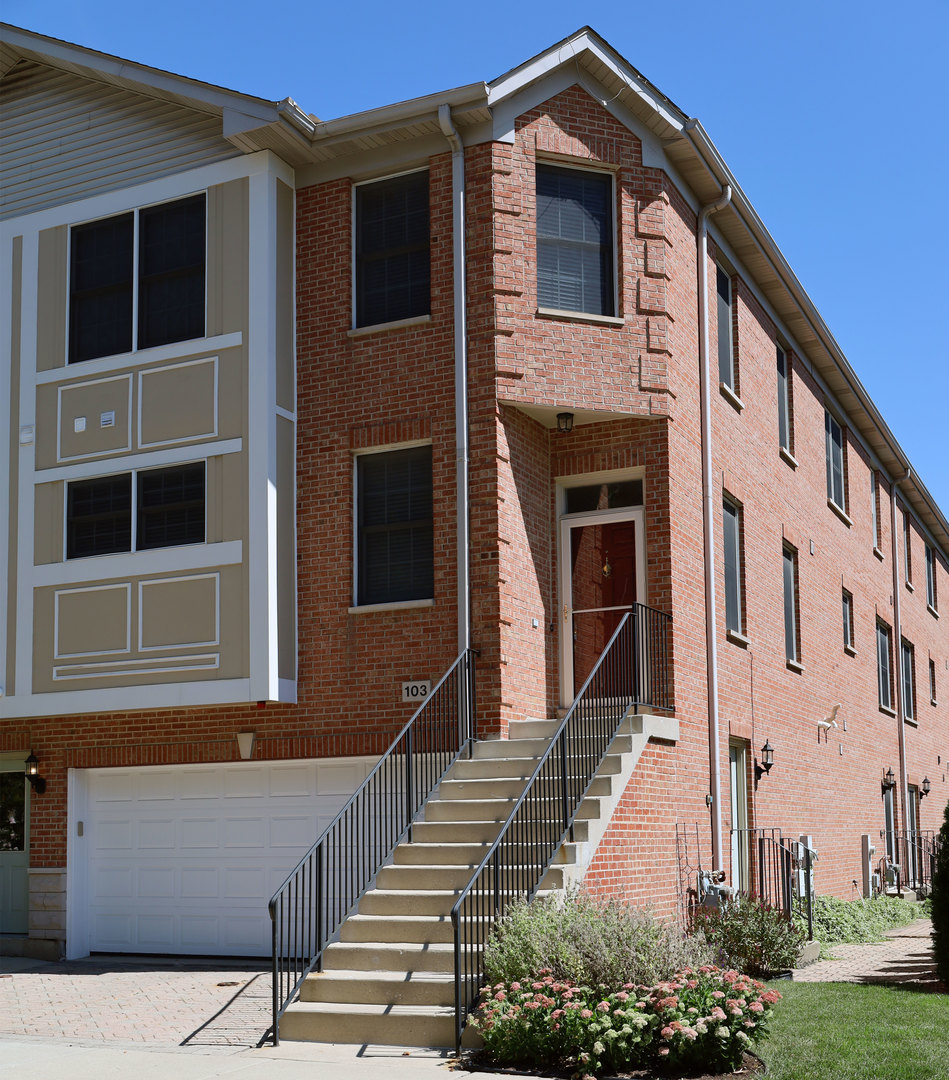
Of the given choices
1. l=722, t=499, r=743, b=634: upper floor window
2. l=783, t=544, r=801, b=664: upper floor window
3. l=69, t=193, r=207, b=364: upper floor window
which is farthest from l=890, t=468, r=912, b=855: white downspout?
l=69, t=193, r=207, b=364: upper floor window

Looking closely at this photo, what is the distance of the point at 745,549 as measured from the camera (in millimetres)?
16734

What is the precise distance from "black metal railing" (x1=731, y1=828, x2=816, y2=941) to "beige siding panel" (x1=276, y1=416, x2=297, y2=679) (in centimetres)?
550

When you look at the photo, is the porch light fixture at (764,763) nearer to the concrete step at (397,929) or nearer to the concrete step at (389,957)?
the concrete step at (397,929)

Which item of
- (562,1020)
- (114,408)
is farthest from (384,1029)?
(114,408)

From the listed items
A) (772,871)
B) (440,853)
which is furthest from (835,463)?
(440,853)

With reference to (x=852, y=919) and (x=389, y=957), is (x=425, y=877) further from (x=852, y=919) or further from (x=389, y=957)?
(x=852, y=919)

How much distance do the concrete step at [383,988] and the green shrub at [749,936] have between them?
3.36 meters

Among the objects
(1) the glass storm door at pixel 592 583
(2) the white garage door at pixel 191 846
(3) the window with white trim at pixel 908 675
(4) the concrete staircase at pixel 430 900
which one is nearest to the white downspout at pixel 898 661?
(3) the window with white trim at pixel 908 675

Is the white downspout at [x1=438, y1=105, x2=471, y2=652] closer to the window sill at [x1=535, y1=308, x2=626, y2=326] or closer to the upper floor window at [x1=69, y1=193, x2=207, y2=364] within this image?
the window sill at [x1=535, y1=308, x2=626, y2=326]

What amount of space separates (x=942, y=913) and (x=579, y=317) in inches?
269

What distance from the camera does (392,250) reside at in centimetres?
1468

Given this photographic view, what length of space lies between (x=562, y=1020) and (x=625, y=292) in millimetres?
8324

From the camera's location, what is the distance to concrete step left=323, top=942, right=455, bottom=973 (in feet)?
33.0

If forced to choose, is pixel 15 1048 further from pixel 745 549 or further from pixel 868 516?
pixel 868 516
